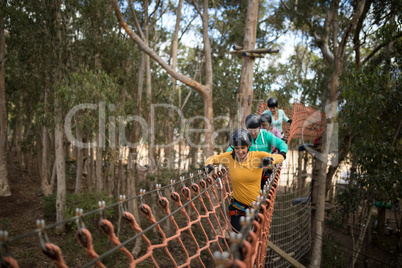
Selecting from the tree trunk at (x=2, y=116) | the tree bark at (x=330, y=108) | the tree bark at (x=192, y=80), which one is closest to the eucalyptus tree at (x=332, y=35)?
the tree bark at (x=330, y=108)

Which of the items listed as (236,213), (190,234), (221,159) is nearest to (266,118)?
(221,159)

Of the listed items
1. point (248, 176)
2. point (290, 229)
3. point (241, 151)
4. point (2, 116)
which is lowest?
point (290, 229)

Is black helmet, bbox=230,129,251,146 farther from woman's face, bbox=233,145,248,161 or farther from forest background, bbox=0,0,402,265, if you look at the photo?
forest background, bbox=0,0,402,265

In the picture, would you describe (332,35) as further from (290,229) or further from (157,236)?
(157,236)

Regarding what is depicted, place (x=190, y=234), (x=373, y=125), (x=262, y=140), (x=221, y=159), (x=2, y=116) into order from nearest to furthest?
(x=190, y=234) → (x=221, y=159) → (x=262, y=140) → (x=373, y=125) → (x=2, y=116)

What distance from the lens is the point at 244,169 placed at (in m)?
2.47

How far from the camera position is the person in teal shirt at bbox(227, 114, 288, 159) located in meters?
2.95

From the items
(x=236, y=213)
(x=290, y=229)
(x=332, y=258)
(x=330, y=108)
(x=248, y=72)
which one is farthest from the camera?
(x=332, y=258)

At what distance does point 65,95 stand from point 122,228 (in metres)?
5.89

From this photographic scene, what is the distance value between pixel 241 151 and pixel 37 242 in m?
7.67

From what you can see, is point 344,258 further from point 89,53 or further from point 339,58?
point 89,53

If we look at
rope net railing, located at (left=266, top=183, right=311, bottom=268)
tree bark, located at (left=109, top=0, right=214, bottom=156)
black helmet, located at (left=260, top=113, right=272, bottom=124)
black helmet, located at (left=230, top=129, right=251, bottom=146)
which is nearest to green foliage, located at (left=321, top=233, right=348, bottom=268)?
rope net railing, located at (left=266, top=183, right=311, bottom=268)

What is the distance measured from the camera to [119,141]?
10352mm

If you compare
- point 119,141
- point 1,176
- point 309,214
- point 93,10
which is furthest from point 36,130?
point 309,214
